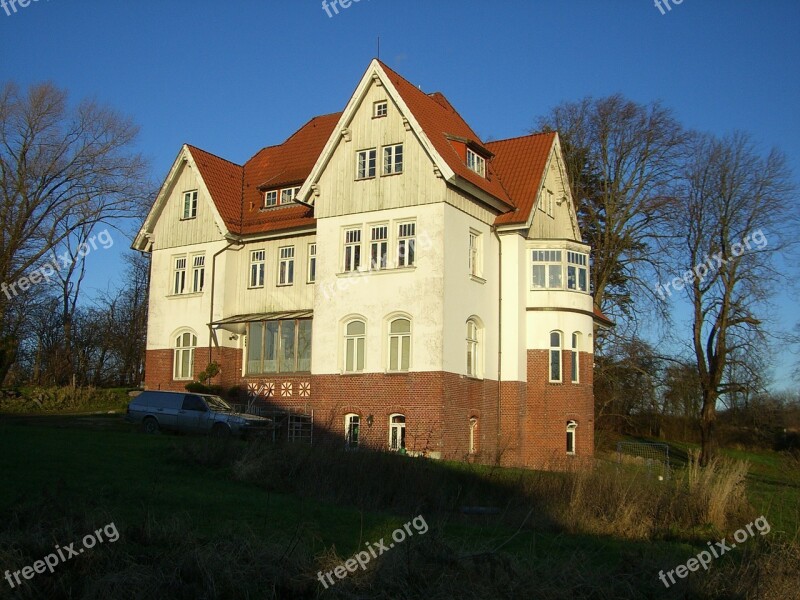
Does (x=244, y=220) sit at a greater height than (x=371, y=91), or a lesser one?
lesser

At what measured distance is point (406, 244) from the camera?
29.2 metres

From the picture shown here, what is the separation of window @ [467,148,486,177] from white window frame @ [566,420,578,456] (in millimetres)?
9798

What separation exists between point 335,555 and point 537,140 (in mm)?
26726

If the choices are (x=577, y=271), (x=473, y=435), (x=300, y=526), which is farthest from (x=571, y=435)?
(x=300, y=526)

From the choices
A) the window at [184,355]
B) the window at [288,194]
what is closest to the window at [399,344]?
the window at [288,194]

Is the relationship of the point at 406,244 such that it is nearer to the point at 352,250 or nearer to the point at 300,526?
the point at 352,250

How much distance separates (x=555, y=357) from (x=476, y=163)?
773 cm

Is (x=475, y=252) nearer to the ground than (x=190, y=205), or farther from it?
nearer to the ground

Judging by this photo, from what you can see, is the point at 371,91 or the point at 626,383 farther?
the point at 626,383

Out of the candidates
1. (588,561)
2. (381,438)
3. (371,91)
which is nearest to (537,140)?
(371,91)

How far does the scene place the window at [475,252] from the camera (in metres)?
30.8

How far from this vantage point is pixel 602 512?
16.1 m

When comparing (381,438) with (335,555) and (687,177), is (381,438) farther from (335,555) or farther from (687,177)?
(687,177)

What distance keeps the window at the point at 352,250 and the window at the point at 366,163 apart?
77.4 inches
